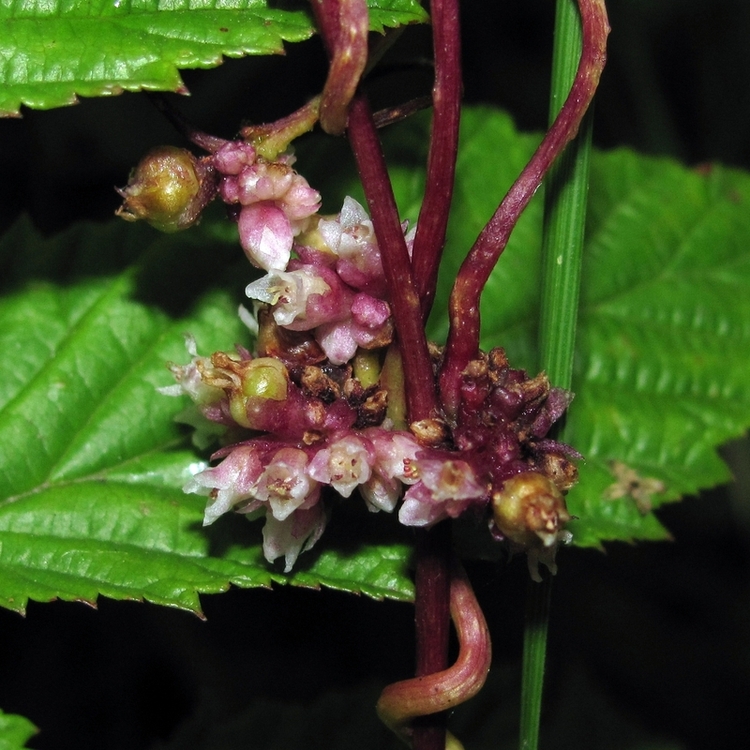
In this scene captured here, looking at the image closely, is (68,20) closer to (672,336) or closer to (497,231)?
(497,231)

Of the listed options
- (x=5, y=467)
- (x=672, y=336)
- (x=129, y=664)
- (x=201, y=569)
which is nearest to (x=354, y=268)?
(x=201, y=569)

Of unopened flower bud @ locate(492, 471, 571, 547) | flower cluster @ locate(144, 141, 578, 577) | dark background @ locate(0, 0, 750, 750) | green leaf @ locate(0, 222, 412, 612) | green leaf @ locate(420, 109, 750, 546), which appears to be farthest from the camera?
dark background @ locate(0, 0, 750, 750)

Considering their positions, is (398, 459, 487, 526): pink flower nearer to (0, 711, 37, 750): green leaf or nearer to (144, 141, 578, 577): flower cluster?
(144, 141, 578, 577): flower cluster

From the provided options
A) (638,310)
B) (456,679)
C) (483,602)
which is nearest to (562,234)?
(456,679)

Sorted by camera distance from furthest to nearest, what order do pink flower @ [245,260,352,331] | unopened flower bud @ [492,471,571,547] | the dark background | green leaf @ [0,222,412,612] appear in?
the dark background, green leaf @ [0,222,412,612], pink flower @ [245,260,352,331], unopened flower bud @ [492,471,571,547]

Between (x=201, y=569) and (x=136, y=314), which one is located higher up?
(x=136, y=314)

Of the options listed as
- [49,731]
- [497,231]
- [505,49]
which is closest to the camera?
[497,231]

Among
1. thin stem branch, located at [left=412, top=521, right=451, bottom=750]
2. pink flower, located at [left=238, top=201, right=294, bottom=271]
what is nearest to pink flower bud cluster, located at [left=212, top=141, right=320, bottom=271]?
pink flower, located at [left=238, top=201, right=294, bottom=271]
